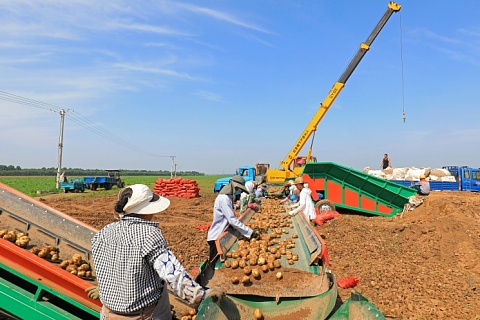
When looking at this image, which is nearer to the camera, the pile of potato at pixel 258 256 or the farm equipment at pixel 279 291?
the farm equipment at pixel 279 291

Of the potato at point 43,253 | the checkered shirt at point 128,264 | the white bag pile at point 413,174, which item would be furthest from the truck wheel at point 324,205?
the checkered shirt at point 128,264

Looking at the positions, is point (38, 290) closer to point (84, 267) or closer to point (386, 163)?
point (84, 267)

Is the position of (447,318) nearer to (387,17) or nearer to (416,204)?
(416,204)

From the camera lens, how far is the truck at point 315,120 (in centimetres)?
1759

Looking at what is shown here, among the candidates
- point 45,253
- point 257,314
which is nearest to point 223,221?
point 257,314

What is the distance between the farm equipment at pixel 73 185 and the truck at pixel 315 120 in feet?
65.9

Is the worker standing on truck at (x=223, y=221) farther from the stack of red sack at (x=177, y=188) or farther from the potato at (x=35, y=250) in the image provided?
the stack of red sack at (x=177, y=188)

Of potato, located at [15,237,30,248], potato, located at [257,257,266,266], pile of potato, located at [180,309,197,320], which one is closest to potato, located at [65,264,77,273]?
potato, located at [15,237,30,248]

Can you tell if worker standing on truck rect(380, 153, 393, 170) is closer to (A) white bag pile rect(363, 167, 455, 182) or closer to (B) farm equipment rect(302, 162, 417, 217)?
(A) white bag pile rect(363, 167, 455, 182)

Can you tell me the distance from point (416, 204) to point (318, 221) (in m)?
4.10

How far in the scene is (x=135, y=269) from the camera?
2346 millimetres

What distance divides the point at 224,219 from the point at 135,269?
3.18m

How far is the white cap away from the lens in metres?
2.51

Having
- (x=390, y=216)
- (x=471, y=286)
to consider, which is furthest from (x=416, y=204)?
(x=471, y=286)
